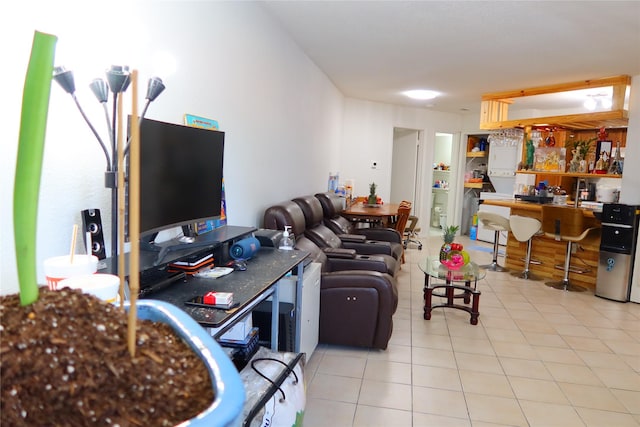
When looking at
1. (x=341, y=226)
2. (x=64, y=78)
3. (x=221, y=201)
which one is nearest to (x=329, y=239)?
(x=341, y=226)

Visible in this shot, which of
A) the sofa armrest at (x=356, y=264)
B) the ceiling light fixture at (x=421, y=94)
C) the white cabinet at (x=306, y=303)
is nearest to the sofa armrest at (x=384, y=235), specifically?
the sofa armrest at (x=356, y=264)

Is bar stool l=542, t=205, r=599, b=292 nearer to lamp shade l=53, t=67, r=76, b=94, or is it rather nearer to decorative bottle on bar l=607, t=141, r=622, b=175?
decorative bottle on bar l=607, t=141, r=622, b=175

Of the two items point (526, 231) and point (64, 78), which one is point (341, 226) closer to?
point (526, 231)

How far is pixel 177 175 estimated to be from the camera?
194cm

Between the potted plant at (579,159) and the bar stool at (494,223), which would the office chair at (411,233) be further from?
the potted plant at (579,159)

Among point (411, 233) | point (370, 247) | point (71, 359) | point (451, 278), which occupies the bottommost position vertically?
point (411, 233)

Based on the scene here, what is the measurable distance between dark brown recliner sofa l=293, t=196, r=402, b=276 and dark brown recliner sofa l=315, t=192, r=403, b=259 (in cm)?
20

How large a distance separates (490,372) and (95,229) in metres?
2.59

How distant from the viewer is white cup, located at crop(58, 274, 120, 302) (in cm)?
99

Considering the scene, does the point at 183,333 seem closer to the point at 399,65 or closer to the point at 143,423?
the point at 143,423

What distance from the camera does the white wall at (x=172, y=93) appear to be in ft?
4.50

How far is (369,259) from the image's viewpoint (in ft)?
12.4

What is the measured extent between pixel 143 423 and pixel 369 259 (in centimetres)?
330

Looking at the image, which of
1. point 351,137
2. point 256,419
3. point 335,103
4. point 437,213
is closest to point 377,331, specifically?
point 256,419
